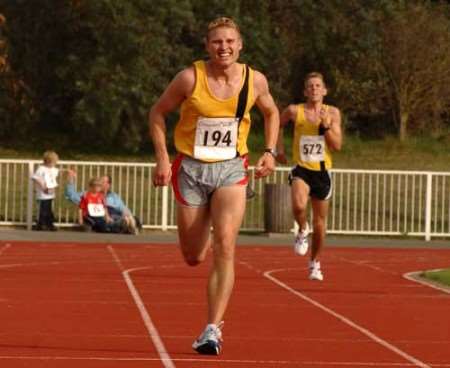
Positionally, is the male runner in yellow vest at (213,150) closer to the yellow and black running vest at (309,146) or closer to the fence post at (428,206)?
the yellow and black running vest at (309,146)

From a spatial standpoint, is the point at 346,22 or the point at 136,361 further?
the point at 346,22

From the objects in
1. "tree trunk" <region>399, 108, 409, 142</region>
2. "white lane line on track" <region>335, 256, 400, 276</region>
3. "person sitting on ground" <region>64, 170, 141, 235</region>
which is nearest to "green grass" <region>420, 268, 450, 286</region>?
"white lane line on track" <region>335, 256, 400, 276</region>

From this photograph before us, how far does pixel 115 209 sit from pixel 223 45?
19.9 meters

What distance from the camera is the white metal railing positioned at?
31875 mm

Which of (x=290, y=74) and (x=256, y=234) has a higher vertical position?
(x=290, y=74)

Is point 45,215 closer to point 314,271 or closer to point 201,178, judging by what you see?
point 314,271

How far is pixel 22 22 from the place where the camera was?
47.9 metres

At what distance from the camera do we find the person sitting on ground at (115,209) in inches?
1198

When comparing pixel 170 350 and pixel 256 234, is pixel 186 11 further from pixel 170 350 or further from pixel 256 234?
pixel 170 350

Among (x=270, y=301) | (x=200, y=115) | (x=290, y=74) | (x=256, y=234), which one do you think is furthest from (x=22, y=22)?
(x=200, y=115)

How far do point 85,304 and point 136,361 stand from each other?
4.38 metres

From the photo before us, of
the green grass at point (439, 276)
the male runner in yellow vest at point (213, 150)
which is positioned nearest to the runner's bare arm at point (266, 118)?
the male runner in yellow vest at point (213, 150)

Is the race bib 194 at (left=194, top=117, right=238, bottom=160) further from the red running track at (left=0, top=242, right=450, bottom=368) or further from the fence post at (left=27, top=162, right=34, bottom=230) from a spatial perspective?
the fence post at (left=27, top=162, right=34, bottom=230)

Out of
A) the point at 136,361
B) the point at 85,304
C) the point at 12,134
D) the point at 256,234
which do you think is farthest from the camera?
the point at 12,134
